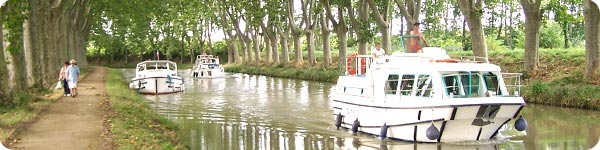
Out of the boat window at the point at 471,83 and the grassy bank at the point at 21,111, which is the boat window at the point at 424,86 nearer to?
the boat window at the point at 471,83

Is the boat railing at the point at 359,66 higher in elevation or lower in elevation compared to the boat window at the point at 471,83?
higher

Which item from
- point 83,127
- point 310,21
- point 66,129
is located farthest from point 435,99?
point 310,21

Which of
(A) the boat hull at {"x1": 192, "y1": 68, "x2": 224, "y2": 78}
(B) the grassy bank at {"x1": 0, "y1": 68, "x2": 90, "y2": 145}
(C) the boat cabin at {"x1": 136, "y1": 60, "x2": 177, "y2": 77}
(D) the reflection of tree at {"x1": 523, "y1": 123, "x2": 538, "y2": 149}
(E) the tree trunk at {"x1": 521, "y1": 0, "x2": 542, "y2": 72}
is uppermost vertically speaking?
(E) the tree trunk at {"x1": 521, "y1": 0, "x2": 542, "y2": 72}

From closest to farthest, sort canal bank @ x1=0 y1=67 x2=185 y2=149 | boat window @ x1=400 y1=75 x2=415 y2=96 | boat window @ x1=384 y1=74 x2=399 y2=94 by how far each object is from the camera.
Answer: canal bank @ x1=0 y1=67 x2=185 y2=149, boat window @ x1=400 y1=75 x2=415 y2=96, boat window @ x1=384 y1=74 x2=399 y2=94

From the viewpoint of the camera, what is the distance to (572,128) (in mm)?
18875

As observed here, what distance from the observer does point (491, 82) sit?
16.6m

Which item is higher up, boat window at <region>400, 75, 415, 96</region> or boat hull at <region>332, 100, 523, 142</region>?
boat window at <region>400, 75, 415, 96</region>

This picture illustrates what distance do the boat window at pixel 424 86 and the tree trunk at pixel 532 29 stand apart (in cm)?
1196

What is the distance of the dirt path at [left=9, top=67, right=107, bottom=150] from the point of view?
526 inches

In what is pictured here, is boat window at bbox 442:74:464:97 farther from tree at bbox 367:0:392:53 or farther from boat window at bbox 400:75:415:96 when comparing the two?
tree at bbox 367:0:392:53

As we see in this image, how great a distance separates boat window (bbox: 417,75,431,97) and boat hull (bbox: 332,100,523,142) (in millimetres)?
700

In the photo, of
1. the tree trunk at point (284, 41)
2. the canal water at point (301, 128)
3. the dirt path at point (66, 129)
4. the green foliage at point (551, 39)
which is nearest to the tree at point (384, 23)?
the canal water at point (301, 128)

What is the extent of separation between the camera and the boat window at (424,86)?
1609 centimetres

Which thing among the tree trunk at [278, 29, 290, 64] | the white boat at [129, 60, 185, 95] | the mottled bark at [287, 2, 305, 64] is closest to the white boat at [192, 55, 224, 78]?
the tree trunk at [278, 29, 290, 64]
